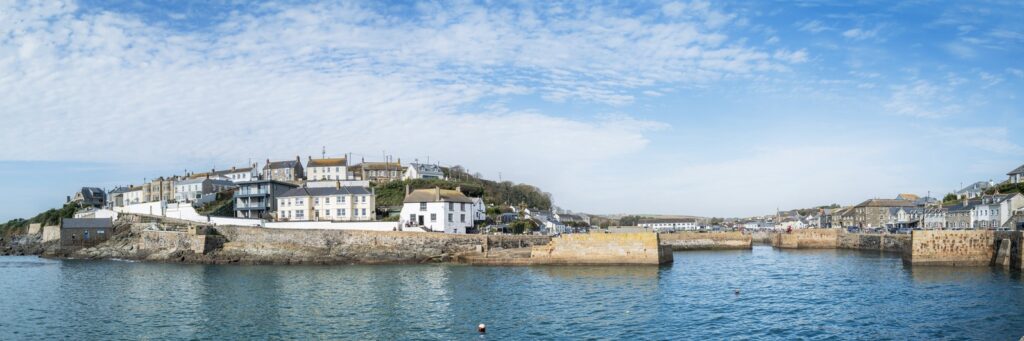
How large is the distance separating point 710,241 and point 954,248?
33.7m

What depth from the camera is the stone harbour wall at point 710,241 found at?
77000 millimetres

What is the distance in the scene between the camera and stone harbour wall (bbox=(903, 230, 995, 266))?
44656 mm

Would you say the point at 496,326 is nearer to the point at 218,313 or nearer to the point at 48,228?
the point at 218,313

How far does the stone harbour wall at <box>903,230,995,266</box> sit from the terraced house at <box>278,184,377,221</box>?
44.3m

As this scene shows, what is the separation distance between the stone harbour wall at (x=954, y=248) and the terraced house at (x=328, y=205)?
44310mm

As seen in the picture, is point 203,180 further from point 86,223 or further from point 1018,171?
point 1018,171

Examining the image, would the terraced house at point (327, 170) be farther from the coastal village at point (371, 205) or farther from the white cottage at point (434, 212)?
the white cottage at point (434, 212)

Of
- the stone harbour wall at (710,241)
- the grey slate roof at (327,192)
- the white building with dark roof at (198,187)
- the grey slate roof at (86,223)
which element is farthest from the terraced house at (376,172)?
the stone harbour wall at (710,241)

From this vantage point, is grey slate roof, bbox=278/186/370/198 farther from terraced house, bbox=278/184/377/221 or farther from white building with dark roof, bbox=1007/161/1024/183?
white building with dark roof, bbox=1007/161/1024/183

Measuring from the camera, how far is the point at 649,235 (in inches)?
1928

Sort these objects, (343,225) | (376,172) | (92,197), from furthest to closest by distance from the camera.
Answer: (92,197), (376,172), (343,225)

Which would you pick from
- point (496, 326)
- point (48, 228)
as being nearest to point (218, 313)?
point (496, 326)

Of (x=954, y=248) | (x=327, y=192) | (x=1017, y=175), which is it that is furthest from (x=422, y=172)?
(x=1017, y=175)

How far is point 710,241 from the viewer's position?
256 feet
